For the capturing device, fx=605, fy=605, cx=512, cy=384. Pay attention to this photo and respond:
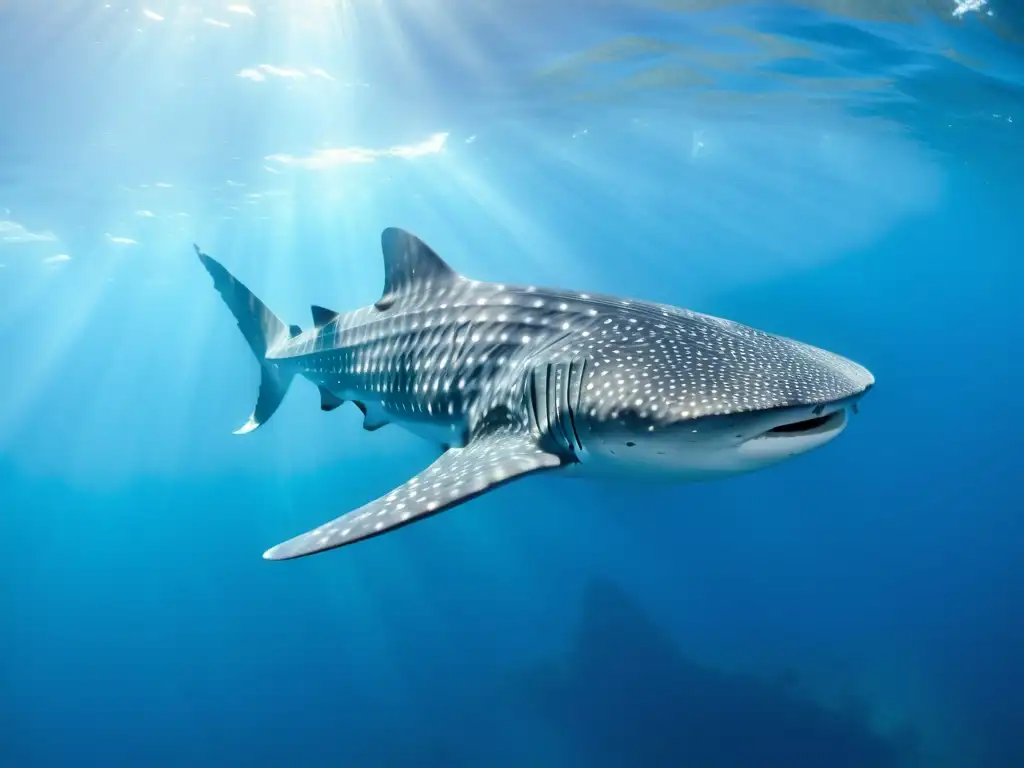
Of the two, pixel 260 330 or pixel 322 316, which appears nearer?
pixel 322 316

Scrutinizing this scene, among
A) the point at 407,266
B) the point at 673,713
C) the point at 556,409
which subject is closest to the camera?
the point at 556,409

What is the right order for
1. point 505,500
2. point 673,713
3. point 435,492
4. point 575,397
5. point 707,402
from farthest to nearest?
point 505,500
point 673,713
point 575,397
point 435,492
point 707,402

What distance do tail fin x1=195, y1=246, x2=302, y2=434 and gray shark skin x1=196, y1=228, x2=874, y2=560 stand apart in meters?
1.88

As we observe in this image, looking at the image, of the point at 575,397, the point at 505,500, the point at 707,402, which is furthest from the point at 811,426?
the point at 505,500

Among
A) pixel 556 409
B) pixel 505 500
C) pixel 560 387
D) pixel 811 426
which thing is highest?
pixel 811 426

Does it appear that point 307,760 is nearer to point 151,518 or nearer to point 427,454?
point 427,454

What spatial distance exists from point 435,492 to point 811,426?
67.7 inches

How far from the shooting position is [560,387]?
10.7 ft

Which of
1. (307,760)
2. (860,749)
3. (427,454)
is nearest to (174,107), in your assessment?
(427,454)

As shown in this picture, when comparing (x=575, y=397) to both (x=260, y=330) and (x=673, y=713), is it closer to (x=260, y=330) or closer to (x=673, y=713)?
(x=260, y=330)

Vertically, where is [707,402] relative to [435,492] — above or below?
above

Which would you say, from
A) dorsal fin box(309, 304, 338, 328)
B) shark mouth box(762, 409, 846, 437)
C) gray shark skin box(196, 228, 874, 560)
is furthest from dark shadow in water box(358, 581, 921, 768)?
shark mouth box(762, 409, 846, 437)

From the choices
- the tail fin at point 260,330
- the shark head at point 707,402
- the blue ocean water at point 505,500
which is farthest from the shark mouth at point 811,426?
the blue ocean water at point 505,500

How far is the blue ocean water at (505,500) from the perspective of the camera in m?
13.3
